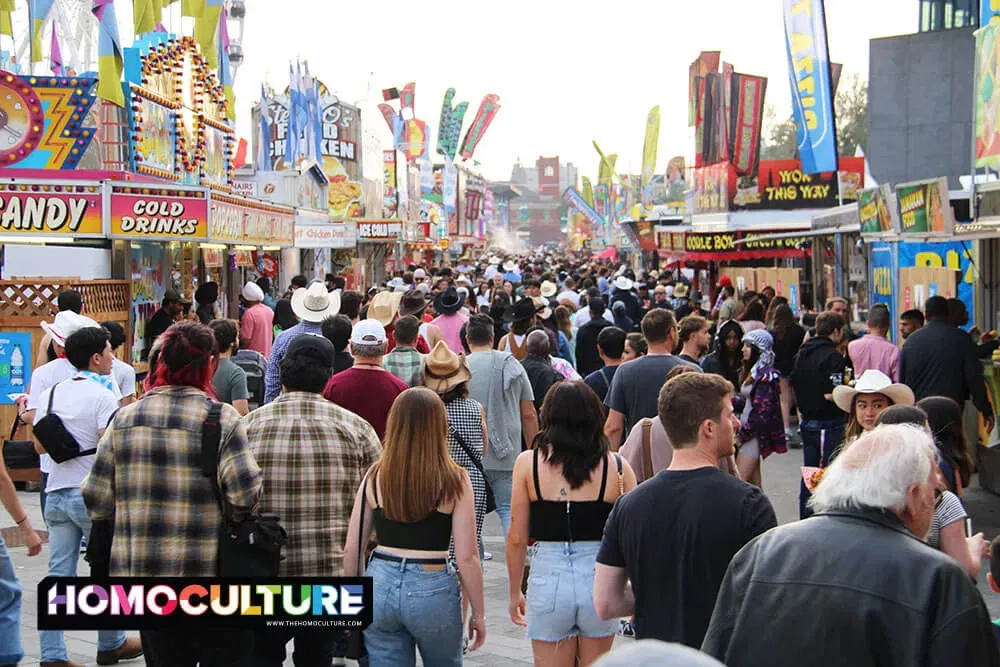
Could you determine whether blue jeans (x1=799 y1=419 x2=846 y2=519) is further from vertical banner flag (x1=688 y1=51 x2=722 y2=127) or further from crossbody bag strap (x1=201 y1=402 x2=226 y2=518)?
vertical banner flag (x1=688 y1=51 x2=722 y2=127)

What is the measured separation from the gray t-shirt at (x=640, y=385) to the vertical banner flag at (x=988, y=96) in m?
4.98

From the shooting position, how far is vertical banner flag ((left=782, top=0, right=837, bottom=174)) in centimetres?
1539

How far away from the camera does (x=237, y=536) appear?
14.5ft

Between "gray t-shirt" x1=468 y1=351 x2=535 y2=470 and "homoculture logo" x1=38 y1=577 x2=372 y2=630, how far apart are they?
326cm

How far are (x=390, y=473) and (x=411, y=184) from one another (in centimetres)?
5874

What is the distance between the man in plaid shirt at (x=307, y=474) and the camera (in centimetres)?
483

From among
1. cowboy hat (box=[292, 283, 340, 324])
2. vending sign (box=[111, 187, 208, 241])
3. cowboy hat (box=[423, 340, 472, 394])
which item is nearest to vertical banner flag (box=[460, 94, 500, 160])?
vending sign (box=[111, 187, 208, 241])

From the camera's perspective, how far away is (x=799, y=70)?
52.5ft

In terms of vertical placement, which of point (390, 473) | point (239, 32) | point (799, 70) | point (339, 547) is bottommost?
point (339, 547)

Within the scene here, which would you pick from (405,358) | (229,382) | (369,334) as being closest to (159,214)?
(229,382)

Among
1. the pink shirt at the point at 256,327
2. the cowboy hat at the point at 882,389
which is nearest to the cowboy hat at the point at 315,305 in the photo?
the pink shirt at the point at 256,327

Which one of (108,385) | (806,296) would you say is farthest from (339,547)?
(806,296)

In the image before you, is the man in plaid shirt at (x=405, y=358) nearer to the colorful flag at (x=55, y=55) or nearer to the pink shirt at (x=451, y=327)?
the pink shirt at (x=451, y=327)

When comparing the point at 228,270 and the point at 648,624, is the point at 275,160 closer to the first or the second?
the point at 228,270
